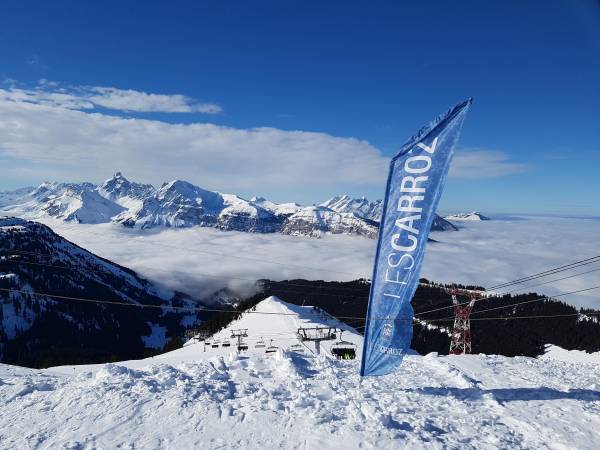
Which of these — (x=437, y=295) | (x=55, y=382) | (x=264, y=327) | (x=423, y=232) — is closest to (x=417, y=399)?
(x=423, y=232)

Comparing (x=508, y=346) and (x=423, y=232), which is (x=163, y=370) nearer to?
A: (x=423, y=232)

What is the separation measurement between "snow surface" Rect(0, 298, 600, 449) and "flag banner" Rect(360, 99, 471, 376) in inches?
74.3

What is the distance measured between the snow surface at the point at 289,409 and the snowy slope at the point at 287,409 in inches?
1.2

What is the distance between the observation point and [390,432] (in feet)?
32.2

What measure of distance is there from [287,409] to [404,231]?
596cm

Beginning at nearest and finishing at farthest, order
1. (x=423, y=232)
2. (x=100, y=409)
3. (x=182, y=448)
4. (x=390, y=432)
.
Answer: (x=182, y=448), (x=390, y=432), (x=100, y=409), (x=423, y=232)

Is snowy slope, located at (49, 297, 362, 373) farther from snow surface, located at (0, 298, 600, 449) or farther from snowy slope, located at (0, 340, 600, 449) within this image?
snowy slope, located at (0, 340, 600, 449)

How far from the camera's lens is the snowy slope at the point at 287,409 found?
30.9ft

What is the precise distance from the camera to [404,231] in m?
11.6

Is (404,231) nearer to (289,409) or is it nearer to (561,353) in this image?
(289,409)

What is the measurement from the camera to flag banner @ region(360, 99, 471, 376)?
11.1 metres

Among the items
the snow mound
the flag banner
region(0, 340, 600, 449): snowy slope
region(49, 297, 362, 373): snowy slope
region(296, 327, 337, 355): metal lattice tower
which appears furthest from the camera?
A: the snow mound

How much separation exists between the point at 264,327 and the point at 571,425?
7673cm

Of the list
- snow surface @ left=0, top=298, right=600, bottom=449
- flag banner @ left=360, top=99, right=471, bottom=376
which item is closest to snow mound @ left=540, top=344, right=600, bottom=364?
snow surface @ left=0, top=298, right=600, bottom=449
